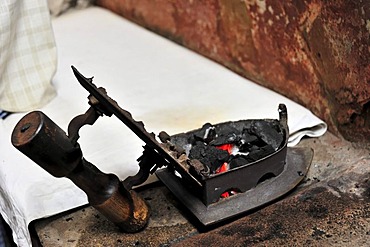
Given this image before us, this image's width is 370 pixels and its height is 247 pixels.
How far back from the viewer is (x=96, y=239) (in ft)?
3.91

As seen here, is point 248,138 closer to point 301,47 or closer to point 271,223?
point 271,223

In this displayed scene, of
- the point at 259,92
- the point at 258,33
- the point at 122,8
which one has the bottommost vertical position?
the point at 122,8

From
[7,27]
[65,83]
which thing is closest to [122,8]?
[65,83]

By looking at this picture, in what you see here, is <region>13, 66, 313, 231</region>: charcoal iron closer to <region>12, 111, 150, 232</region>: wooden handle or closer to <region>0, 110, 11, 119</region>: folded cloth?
<region>12, 111, 150, 232</region>: wooden handle

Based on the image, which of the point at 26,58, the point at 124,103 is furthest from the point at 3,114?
the point at 124,103

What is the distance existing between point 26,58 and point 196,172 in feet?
2.51

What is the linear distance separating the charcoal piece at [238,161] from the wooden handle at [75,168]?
0.20 m

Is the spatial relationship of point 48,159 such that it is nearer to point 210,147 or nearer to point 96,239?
point 96,239

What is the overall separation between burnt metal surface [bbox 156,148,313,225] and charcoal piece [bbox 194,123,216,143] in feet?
0.35

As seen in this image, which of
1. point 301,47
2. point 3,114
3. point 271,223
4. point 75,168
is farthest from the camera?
point 3,114

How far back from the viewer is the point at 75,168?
105 cm

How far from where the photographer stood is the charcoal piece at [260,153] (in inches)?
48.9

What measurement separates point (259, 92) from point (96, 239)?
69cm

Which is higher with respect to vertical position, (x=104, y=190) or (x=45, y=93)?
(x=104, y=190)
